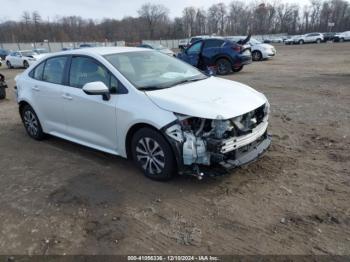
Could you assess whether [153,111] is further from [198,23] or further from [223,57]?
[198,23]

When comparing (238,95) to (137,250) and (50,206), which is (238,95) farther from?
(50,206)

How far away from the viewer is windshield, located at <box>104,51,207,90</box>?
4.44 metres

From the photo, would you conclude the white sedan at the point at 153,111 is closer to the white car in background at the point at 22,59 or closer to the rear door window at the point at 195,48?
the rear door window at the point at 195,48

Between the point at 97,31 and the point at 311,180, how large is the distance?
108 metres

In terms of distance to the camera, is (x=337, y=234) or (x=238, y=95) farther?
(x=238, y=95)

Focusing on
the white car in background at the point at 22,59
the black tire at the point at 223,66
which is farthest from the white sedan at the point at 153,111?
the white car in background at the point at 22,59

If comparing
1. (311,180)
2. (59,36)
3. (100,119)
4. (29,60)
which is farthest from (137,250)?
(59,36)

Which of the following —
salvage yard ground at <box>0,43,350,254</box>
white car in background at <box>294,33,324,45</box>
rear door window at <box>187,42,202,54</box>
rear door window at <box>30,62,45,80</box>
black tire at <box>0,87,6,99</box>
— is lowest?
salvage yard ground at <box>0,43,350,254</box>

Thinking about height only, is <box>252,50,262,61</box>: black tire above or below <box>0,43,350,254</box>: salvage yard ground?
above

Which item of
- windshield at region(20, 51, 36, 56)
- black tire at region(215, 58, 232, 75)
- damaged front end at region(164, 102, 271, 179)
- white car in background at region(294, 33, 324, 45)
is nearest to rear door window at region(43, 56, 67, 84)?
damaged front end at region(164, 102, 271, 179)

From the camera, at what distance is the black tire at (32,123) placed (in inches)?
240

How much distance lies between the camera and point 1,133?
7.01 meters

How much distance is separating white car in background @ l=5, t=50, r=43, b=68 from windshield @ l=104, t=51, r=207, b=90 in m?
23.3

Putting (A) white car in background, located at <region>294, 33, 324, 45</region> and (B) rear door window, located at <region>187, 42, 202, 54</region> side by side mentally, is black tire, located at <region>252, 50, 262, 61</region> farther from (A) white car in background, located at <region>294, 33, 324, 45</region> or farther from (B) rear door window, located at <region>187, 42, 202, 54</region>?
(A) white car in background, located at <region>294, 33, 324, 45</region>
